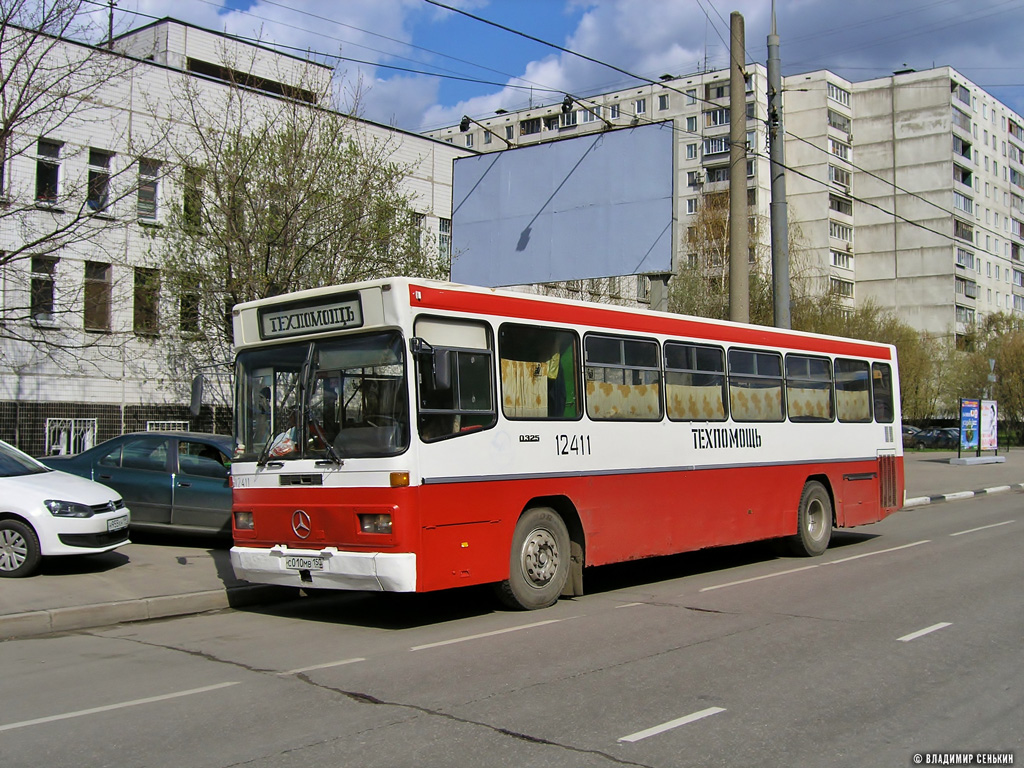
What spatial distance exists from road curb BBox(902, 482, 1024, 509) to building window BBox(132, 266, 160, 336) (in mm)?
17543

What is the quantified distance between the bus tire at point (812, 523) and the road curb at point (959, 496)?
8441mm

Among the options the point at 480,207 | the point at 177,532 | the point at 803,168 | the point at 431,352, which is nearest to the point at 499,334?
the point at 431,352

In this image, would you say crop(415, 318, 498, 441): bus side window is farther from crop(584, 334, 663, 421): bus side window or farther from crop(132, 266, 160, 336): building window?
crop(132, 266, 160, 336): building window

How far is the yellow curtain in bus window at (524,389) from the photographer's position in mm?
9648

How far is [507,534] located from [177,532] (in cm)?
618

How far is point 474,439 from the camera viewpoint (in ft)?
30.2

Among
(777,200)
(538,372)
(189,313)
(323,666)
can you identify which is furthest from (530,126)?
(323,666)

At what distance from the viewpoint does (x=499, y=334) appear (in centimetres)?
963

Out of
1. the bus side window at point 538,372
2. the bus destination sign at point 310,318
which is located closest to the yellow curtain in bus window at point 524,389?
the bus side window at point 538,372

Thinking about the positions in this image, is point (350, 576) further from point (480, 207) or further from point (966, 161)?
point (966, 161)

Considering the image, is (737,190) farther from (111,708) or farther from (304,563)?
(111,708)

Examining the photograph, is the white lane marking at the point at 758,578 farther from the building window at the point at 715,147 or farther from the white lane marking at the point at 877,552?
the building window at the point at 715,147

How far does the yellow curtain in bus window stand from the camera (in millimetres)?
9648

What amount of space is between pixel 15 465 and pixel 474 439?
6.23 metres
